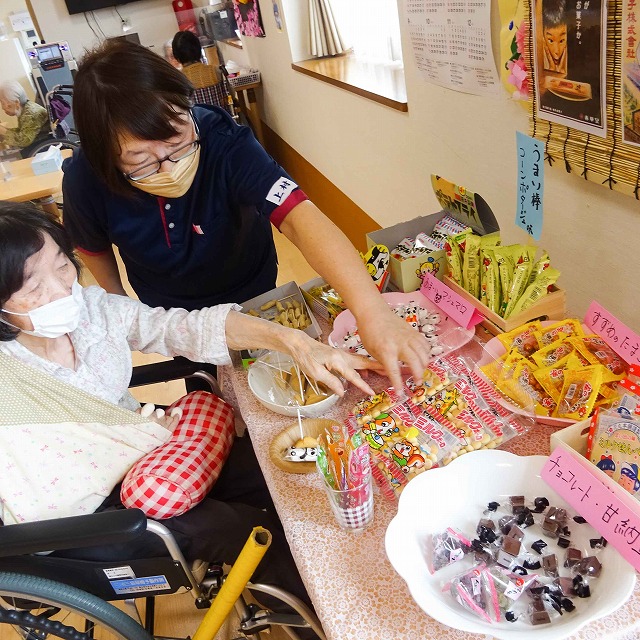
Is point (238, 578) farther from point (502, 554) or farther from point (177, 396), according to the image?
point (177, 396)

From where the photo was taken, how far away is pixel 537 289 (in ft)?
3.54

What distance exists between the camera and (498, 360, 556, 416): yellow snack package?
38.1 inches

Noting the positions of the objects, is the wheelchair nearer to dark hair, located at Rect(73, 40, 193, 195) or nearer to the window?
dark hair, located at Rect(73, 40, 193, 195)

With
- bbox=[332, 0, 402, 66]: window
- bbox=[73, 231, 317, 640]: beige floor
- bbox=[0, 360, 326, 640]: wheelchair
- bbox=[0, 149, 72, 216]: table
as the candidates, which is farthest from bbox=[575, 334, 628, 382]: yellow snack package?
bbox=[0, 149, 72, 216]: table

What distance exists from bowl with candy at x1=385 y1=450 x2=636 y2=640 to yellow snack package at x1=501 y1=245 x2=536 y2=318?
34 centimetres

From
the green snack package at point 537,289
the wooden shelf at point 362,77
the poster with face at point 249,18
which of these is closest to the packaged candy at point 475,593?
the green snack package at point 537,289

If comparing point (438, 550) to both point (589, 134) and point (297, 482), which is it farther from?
point (589, 134)

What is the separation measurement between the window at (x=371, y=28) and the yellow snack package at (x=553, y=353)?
6.62 feet

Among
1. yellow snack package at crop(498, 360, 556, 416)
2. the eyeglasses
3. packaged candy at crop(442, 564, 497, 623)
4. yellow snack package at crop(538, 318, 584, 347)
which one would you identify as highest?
the eyeglasses

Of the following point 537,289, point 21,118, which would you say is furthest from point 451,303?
point 21,118

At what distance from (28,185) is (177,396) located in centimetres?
180

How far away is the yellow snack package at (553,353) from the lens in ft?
3.31

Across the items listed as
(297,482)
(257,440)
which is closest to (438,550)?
(297,482)

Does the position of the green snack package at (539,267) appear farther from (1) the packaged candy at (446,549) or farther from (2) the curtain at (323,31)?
(2) the curtain at (323,31)
